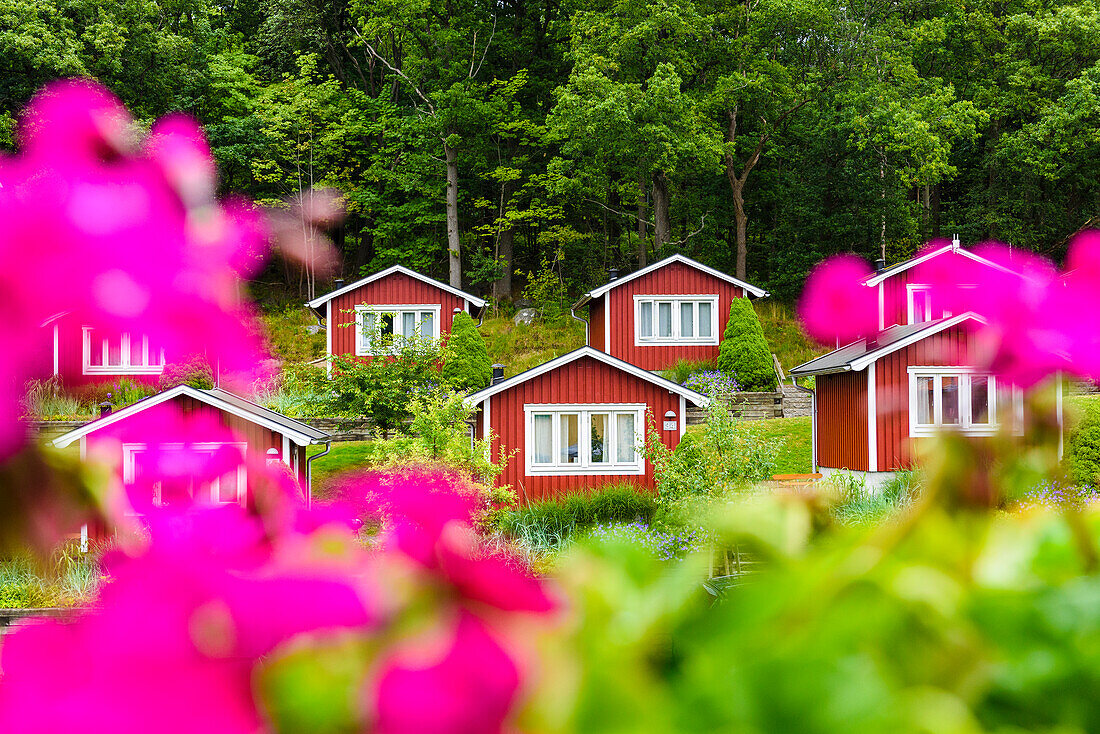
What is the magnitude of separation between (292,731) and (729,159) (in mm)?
29169

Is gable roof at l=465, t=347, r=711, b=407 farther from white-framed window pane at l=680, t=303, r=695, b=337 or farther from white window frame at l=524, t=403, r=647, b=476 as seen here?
white-framed window pane at l=680, t=303, r=695, b=337

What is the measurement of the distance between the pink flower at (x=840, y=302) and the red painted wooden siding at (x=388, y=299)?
22.0 m

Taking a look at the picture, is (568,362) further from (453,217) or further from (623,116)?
(453,217)

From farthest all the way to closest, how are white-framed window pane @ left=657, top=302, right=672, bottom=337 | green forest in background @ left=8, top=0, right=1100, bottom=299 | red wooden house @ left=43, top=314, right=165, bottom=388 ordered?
green forest in background @ left=8, top=0, right=1100, bottom=299 → white-framed window pane @ left=657, top=302, right=672, bottom=337 → red wooden house @ left=43, top=314, right=165, bottom=388

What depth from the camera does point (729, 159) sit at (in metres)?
28.0

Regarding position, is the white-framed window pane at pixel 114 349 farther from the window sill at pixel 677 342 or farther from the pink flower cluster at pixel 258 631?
the window sill at pixel 677 342

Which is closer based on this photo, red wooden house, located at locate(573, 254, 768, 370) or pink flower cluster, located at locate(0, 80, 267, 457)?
pink flower cluster, located at locate(0, 80, 267, 457)

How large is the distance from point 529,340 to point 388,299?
469cm

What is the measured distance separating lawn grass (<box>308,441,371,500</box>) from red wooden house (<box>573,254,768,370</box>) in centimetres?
767

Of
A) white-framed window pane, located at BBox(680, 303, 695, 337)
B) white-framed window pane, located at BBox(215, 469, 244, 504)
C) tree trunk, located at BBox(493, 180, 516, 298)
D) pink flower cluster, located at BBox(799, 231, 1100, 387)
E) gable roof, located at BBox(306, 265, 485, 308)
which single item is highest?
tree trunk, located at BBox(493, 180, 516, 298)

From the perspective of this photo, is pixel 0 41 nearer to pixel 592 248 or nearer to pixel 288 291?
pixel 288 291

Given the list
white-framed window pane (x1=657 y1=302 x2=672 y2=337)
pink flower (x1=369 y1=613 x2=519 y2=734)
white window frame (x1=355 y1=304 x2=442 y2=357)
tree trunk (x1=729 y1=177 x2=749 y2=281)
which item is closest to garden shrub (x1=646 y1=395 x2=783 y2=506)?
pink flower (x1=369 y1=613 x2=519 y2=734)

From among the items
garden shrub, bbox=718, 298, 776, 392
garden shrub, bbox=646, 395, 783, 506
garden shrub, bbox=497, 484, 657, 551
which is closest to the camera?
garden shrub, bbox=646, 395, 783, 506

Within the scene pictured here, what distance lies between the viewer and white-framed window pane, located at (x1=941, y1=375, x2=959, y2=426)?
14295 millimetres
